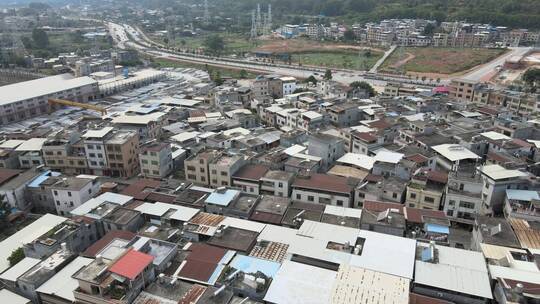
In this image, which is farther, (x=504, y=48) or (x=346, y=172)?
(x=504, y=48)

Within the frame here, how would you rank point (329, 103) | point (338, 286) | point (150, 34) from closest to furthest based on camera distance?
point (338, 286) → point (329, 103) → point (150, 34)

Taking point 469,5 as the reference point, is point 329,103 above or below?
below

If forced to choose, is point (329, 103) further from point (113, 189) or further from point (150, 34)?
point (150, 34)

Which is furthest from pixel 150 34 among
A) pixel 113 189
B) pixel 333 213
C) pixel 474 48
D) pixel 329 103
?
pixel 333 213

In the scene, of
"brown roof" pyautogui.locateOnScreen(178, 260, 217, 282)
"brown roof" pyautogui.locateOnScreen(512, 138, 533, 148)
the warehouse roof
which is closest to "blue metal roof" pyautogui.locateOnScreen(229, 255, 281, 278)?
"brown roof" pyautogui.locateOnScreen(178, 260, 217, 282)

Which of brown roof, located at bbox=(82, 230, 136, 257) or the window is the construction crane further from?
the window

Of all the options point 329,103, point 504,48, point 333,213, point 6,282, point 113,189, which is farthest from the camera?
point 504,48

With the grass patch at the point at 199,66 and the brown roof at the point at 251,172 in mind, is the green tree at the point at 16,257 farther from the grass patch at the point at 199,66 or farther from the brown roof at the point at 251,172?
the grass patch at the point at 199,66
